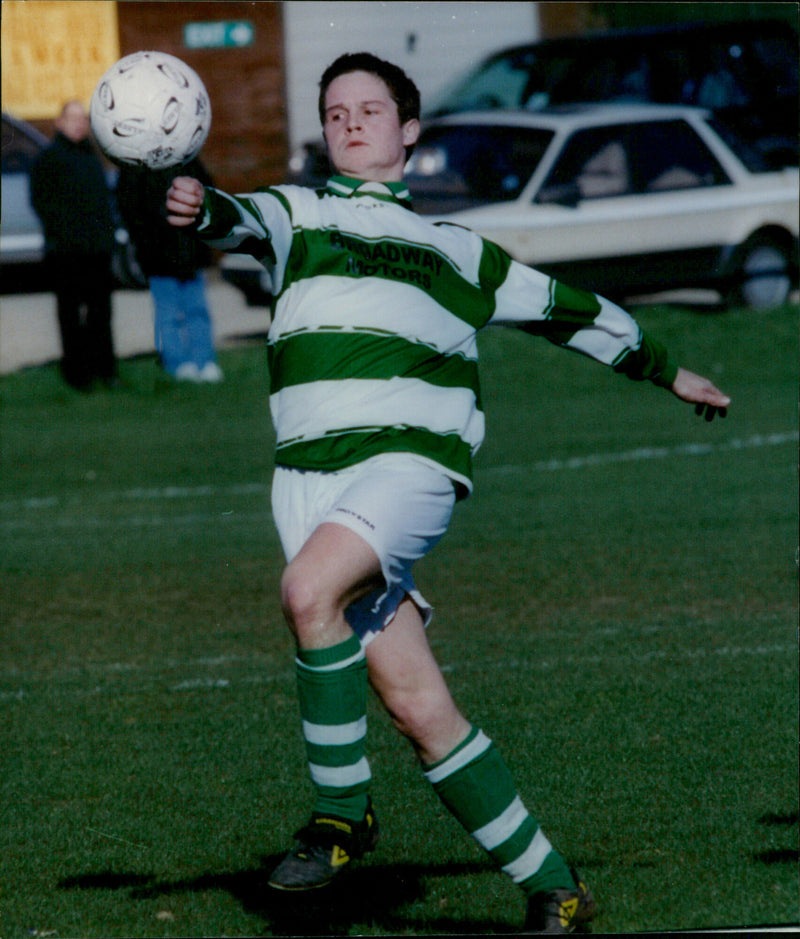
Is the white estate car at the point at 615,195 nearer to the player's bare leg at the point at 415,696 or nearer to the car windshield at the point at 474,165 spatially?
the car windshield at the point at 474,165

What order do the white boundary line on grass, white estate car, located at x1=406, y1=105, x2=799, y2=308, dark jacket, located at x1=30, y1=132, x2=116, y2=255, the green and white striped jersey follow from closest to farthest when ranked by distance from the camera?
1. the green and white striped jersey
2. the white boundary line on grass
3. dark jacket, located at x1=30, y1=132, x2=116, y2=255
4. white estate car, located at x1=406, y1=105, x2=799, y2=308

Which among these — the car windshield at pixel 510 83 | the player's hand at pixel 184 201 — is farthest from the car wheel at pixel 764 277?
the player's hand at pixel 184 201

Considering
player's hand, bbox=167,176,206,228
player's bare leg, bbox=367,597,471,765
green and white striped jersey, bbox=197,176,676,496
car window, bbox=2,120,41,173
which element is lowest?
car window, bbox=2,120,41,173

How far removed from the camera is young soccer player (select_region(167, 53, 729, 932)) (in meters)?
3.52

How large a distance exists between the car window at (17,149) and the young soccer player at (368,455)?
1383cm

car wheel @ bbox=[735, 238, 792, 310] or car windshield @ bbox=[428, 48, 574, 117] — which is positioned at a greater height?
car windshield @ bbox=[428, 48, 574, 117]

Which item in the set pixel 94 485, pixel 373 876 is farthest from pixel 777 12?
pixel 373 876

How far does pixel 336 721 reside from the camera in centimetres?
356

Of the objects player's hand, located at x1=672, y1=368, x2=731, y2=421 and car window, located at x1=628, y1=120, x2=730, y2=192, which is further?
car window, located at x1=628, y1=120, x2=730, y2=192

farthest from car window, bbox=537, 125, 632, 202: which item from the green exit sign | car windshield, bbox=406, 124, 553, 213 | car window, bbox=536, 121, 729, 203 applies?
the green exit sign

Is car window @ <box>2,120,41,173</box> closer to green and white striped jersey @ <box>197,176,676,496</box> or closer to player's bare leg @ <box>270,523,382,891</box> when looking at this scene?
green and white striped jersey @ <box>197,176,676,496</box>

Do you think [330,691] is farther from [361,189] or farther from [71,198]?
[71,198]

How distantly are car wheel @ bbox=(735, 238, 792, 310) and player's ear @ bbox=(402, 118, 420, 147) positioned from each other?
12.7 m

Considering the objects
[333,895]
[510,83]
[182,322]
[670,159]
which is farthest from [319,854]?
[510,83]
